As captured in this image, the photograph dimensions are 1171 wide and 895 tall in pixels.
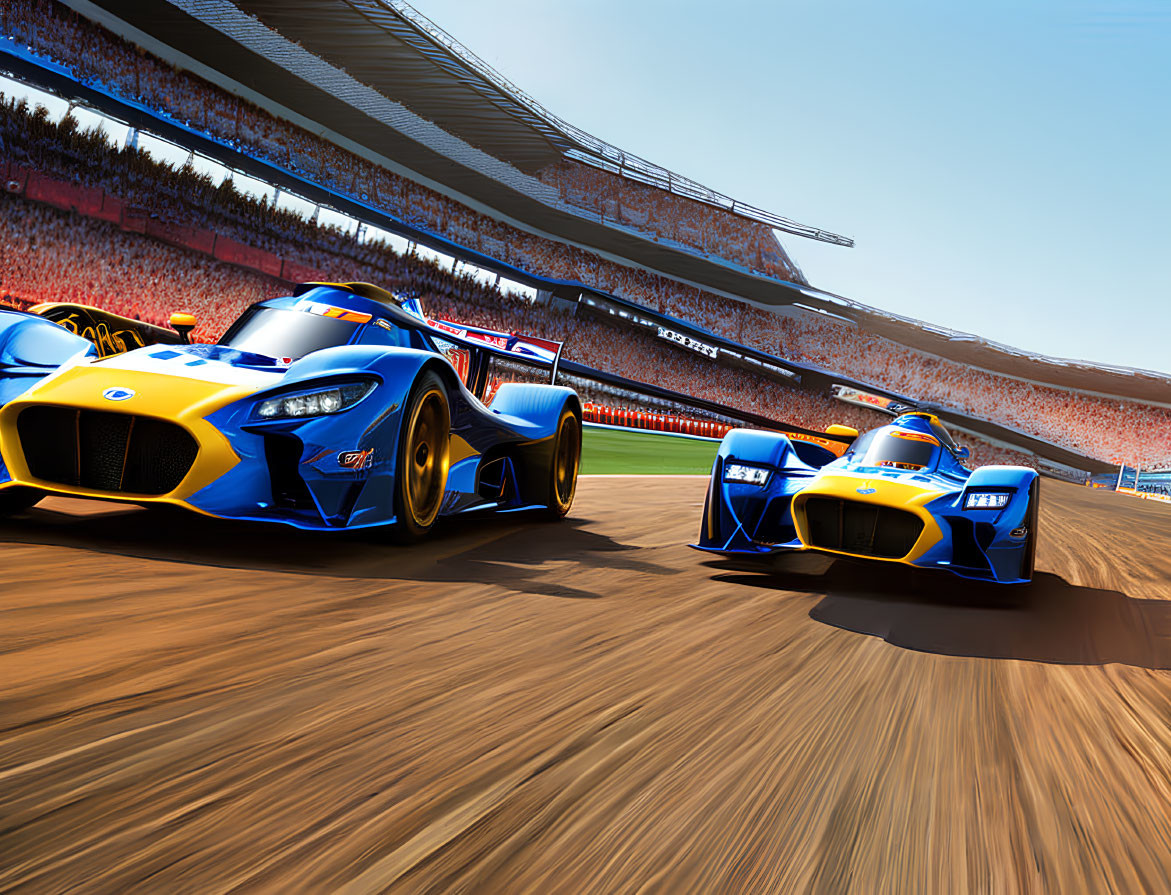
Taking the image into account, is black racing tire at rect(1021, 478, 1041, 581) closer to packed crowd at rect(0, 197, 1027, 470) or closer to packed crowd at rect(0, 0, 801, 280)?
packed crowd at rect(0, 197, 1027, 470)

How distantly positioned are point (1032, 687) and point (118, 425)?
11.7 feet

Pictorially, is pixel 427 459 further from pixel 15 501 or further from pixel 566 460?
pixel 566 460

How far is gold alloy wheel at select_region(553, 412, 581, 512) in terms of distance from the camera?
20.6ft

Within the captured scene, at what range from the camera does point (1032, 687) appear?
2.81 meters

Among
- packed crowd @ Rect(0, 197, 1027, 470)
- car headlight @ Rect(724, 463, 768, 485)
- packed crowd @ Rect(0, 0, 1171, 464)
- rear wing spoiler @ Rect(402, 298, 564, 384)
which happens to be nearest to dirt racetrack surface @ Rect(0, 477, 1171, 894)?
car headlight @ Rect(724, 463, 768, 485)

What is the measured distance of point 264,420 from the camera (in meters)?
3.65

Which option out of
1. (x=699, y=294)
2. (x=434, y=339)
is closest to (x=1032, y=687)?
(x=434, y=339)

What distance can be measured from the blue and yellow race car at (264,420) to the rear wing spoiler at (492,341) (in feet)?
1.37

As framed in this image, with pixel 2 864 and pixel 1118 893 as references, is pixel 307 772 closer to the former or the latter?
pixel 2 864

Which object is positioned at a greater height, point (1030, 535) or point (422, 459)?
point (1030, 535)

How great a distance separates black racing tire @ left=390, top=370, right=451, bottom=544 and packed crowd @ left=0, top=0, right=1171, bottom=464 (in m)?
20.6

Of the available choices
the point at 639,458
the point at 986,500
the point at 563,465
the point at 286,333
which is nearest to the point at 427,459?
the point at 286,333

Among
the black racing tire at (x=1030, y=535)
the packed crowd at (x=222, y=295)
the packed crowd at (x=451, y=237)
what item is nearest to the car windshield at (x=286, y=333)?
the black racing tire at (x=1030, y=535)

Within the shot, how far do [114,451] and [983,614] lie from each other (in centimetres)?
399
